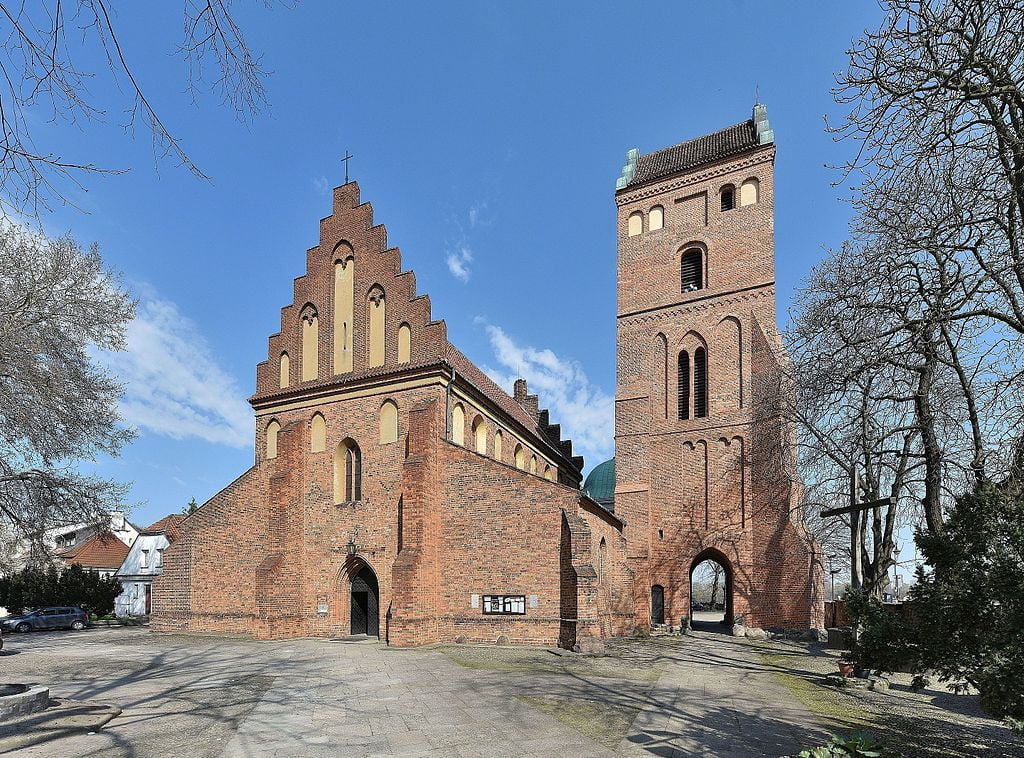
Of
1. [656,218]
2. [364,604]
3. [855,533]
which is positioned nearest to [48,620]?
[364,604]

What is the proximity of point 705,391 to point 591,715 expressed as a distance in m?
19.5

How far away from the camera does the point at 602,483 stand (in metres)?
44.8

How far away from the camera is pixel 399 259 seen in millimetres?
22719

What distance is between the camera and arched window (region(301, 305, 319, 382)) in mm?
23562

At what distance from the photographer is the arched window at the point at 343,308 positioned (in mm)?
22984

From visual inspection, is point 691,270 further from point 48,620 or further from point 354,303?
point 48,620

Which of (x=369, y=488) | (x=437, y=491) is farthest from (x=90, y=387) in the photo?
(x=437, y=491)

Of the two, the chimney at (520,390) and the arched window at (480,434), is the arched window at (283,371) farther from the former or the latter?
the chimney at (520,390)

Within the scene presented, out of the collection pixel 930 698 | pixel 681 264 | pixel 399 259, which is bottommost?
pixel 930 698

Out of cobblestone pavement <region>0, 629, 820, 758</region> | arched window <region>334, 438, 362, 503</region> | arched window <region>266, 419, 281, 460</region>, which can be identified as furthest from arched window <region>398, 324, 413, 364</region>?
cobblestone pavement <region>0, 629, 820, 758</region>

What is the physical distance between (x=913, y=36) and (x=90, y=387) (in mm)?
18008

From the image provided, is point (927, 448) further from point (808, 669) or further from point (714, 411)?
point (714, 411)

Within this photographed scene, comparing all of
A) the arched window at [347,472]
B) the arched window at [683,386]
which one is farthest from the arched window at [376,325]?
the arched window at [683,386]

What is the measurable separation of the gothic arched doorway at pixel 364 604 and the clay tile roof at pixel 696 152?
→ 20.5 m
